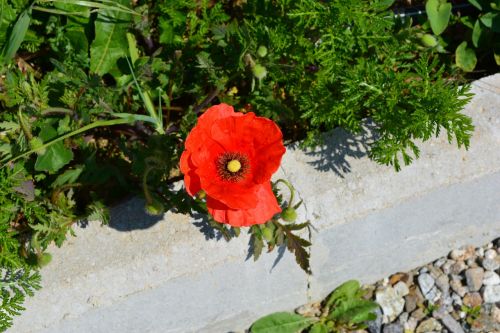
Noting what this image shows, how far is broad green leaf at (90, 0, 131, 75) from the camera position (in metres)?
2.22

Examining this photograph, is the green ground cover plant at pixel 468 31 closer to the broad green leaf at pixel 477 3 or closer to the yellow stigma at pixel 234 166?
the broad green leaf at pixel 477 3

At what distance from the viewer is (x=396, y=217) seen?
228 centimetres

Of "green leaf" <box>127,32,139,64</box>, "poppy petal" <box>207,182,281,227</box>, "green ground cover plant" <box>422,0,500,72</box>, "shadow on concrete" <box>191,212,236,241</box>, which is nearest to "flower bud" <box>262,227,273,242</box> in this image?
"shadow on concrete" <box>191,212,236,241</box>

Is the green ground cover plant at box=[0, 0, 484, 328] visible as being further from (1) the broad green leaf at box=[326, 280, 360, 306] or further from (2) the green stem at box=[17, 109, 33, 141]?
(1) the broad green leaf at box=[326, 280, 360, 306]

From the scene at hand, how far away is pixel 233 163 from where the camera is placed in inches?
65.9

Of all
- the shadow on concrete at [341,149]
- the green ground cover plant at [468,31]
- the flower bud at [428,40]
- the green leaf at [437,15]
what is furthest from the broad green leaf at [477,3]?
the shadow on concrete at [341,149]

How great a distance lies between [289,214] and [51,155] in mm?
735

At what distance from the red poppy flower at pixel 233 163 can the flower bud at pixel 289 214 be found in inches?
9.5

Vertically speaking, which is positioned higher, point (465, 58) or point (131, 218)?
point (465, 58)

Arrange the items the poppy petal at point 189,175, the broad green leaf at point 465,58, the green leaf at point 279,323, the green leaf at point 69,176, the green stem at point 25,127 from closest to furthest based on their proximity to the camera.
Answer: the poppy petal at point 189,175 → the green stem at point 25,127 → the green leaf at point 69,176 → the broad green leaf at point 465,58 → the green leaf at point 279,323

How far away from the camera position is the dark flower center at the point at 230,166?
168 centimetres

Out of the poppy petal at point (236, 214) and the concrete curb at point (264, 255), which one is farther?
the concrete curb at point (264, 255)

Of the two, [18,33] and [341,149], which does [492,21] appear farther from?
[18,33]

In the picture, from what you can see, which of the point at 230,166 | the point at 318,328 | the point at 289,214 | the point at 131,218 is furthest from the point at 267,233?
the point at 318,328
